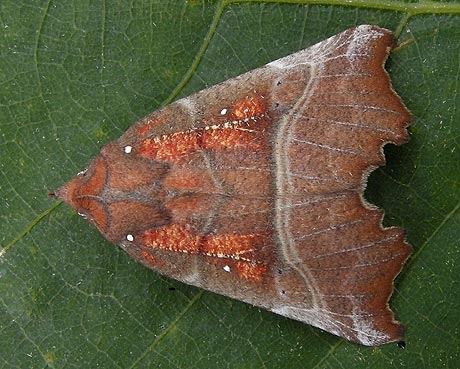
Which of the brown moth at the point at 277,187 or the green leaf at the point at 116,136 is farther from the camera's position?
the green leaf at the point at 116,136

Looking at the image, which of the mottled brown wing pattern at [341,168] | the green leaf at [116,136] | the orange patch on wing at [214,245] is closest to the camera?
the mottled brown wing pattern at [341,168]

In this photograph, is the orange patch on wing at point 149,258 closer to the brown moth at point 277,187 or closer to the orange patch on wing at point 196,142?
the brown moth at point 277,187

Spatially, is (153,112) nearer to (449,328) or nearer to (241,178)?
(241,178)

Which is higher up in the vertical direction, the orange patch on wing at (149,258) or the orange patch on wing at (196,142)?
the orange patch on wing at (196,142)

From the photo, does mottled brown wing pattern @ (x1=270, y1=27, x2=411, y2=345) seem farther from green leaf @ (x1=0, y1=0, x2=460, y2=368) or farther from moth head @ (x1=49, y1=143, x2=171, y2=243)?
moth head @ (x1=49, y1=143, x2=171, y2=243)

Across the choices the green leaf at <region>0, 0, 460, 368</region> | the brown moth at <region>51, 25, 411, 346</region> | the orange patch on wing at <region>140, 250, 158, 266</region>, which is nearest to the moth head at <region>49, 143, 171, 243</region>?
the brown moth at <region>51, 25, 411, 346</region>

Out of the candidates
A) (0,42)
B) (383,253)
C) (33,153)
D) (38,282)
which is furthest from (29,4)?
(383,253)

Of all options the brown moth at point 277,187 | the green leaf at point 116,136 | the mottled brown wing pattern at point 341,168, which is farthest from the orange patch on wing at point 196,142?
the green leaf at point 116,136
